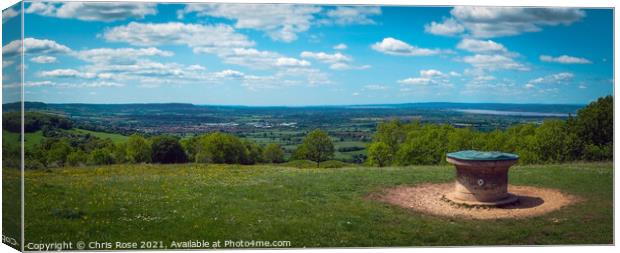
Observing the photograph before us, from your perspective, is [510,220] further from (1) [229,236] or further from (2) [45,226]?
(2) [45,226]

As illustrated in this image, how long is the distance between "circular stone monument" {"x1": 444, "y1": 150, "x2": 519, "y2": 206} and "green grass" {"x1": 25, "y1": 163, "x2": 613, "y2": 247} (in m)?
1.01

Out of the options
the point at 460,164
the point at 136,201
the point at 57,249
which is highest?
the point at 460,164

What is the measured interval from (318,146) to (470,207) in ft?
20.0

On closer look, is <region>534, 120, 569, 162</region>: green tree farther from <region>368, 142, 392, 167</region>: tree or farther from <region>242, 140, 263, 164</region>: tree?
<region>242, 140, 263, 164</region>: tree

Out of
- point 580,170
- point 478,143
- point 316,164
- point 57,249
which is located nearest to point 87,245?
point 57,249

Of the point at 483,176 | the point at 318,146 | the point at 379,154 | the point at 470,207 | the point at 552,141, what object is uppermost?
the point at 552,141

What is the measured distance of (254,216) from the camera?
706 inches

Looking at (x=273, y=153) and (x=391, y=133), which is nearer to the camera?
(x=273, y=153)

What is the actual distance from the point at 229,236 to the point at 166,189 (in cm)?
321

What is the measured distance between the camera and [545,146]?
79.8ft

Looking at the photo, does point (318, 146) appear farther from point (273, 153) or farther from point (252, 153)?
point (252, 153)

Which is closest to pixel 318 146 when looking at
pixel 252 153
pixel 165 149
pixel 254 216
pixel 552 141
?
pixel 252 153

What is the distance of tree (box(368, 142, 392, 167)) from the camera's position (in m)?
23.5

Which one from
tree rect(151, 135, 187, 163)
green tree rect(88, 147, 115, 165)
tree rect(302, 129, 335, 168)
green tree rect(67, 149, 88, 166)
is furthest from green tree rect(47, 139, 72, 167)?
tree rect(302, 129, 335, 168)
